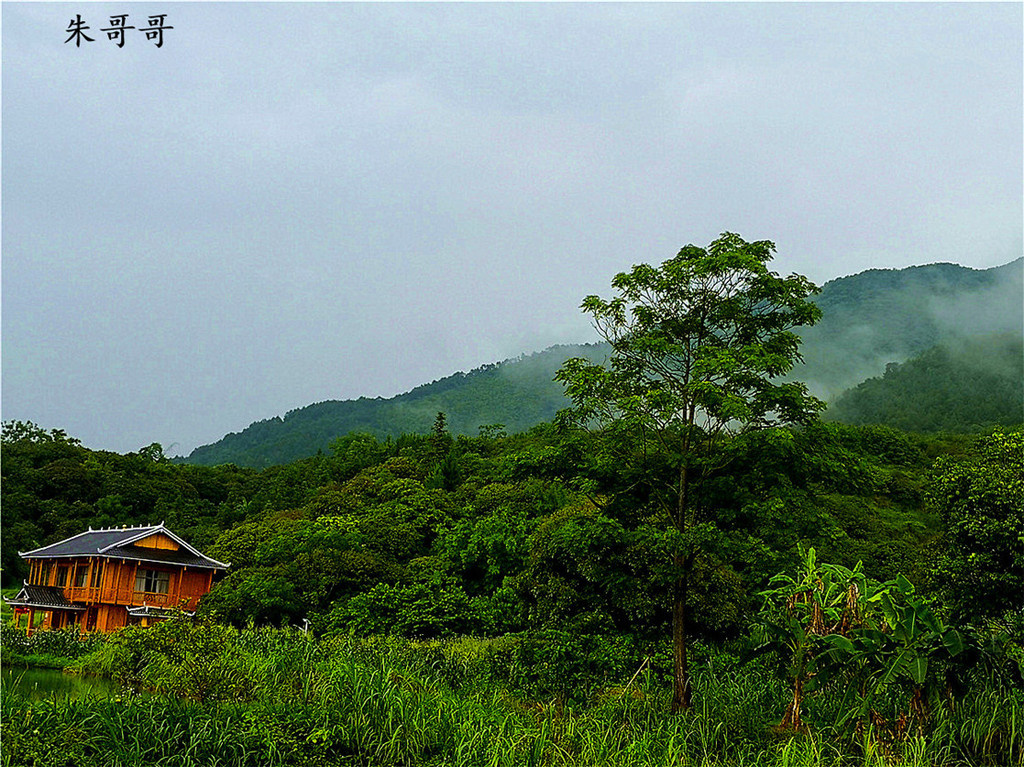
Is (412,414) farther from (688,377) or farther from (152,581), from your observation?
(688,377)

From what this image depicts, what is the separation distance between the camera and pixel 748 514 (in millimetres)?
8852

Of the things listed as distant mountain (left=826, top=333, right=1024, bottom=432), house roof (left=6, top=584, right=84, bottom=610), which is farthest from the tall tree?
distant mountain (left=826, top=333, right=1024, bottom=432)

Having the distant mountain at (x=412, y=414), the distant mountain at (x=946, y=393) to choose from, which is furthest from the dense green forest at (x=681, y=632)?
the distant mountain at (x=412, y=414)

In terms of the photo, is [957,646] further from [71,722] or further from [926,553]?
[926,553]

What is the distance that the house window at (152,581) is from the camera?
27359 mm

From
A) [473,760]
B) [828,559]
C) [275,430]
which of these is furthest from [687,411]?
[275,430]

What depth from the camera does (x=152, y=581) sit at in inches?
1088

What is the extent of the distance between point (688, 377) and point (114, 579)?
75.5ft

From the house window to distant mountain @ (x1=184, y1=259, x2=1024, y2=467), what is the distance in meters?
Answer: 33.1

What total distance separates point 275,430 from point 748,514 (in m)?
66.7

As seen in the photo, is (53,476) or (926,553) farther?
(53,476)

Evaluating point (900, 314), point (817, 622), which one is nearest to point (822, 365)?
point (900, 314)

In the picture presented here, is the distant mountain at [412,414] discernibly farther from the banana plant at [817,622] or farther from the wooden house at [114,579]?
the banana plant at [817,622]

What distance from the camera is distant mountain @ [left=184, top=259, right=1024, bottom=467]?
66250 mm
